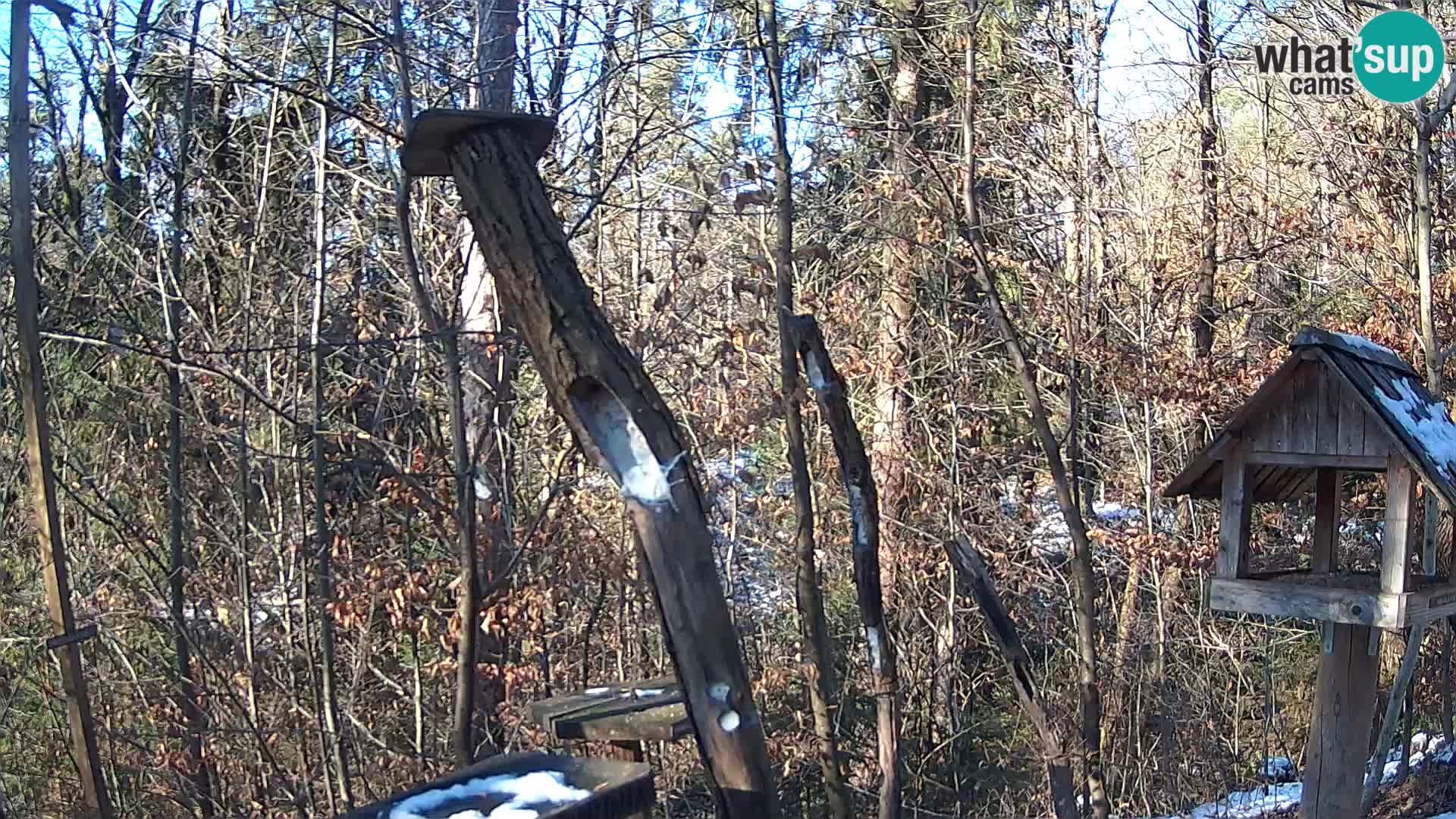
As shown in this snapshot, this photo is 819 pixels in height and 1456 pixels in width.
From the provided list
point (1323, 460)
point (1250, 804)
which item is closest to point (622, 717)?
point (1323, 460)

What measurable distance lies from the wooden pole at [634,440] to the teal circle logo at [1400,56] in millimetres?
5105

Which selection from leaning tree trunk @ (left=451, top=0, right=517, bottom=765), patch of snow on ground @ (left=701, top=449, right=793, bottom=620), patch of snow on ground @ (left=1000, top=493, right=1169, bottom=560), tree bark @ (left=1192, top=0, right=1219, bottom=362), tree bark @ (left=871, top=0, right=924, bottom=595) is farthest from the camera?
patch of snow on ground @ (left=1000, top=493, right=1169, bottom=560)

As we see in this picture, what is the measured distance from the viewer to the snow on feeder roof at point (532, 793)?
8.63ft

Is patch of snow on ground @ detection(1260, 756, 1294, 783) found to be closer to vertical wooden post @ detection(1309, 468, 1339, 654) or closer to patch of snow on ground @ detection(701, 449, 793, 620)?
patch of snow on ground @ detection(701, 449, 793, 620)

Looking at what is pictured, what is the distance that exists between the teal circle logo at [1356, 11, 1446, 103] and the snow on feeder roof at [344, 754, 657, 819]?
5.64m

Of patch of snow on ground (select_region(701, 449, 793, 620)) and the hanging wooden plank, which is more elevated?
the hanging wooden plank

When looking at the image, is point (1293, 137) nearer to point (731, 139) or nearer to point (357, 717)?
point (731, 139)

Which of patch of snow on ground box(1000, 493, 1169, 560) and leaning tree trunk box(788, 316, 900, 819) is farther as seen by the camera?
patch of snow on ground box(1000, 493, 1169, 560)

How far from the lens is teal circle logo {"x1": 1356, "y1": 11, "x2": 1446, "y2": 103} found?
20.2 feet

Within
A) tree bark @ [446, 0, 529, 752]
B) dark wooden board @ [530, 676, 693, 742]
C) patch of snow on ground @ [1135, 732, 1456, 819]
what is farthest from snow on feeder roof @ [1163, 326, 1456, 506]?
patch of snow on ground @ [1135, 732, 1456, 819]

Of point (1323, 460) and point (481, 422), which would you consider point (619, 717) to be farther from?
point (481, 422)

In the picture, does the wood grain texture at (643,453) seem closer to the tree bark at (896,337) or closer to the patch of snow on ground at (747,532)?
the patch of snow on ground at (747,532)

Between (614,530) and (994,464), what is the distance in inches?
113

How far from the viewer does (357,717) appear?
6.67m
